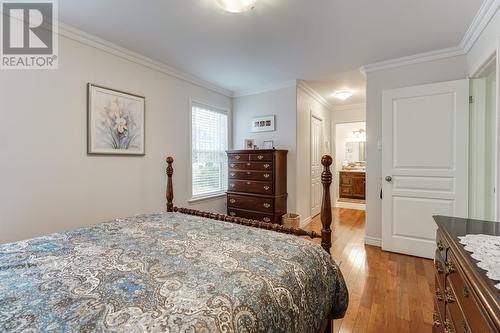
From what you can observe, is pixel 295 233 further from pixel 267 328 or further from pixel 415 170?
pixel 415 170

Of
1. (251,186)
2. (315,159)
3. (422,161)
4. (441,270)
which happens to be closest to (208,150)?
(251,186)

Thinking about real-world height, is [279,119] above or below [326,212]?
above

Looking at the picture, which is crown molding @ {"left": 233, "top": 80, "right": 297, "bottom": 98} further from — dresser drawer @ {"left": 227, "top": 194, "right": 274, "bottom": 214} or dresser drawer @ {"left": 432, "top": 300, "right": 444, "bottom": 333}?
dresser drawer @ {"left": 432, "top": 300, "right": 444, "bottom": 333}

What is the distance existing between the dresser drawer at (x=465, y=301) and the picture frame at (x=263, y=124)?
3.25 meters

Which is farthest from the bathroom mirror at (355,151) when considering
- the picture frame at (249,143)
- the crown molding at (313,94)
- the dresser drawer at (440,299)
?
the dresser drawer at (440,299)

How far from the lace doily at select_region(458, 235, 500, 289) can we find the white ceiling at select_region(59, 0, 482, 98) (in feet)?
6.22

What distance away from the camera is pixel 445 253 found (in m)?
1.21

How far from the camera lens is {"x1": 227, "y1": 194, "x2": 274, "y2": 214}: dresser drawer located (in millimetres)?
3646

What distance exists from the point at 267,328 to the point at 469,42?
134 inches

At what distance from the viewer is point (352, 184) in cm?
666

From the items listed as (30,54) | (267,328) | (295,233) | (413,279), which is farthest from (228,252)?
(30,54)

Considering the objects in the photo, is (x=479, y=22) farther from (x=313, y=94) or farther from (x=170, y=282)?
(x=170, y=282)

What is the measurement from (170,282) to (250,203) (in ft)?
9.55

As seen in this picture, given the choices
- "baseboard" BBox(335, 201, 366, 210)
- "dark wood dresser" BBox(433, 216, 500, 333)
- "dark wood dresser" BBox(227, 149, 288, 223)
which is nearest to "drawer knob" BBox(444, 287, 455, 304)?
"dark wood dresser" BBox(433, 216, 500, 333)
